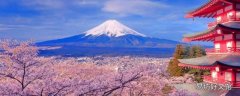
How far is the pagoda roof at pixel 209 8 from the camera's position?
Result: 15673 millimetres

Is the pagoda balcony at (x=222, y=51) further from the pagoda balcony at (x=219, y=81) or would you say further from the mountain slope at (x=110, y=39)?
the mountain slope at (x=110, y=39)

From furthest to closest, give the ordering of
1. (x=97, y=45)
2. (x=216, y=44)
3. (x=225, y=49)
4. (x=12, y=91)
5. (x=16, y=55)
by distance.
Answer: (x=97, y=45), (x=216, y=44), (x=225, y=49), (x=16, y=55), (x=12, y=91)

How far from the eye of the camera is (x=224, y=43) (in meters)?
16.0

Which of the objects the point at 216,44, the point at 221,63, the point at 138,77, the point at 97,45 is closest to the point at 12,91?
the point at 138,77

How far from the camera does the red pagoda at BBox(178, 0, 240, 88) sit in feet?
47.7

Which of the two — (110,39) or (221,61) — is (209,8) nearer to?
(221,61)

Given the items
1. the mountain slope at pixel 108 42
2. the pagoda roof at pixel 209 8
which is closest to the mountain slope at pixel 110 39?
the mountain slope at pixel 108 42

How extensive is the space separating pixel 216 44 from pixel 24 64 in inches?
464

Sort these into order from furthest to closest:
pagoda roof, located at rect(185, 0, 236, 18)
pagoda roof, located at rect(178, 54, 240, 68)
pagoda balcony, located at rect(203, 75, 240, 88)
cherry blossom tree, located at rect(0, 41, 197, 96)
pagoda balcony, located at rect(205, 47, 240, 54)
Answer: pagoda roof, located at rect(185, 0, 236, 18) < pagoda balcony, located at rect(205, 47, 240, 54) < pagoda balcony, located at rect(203, 75, 240, 88) < pagoda roof, located at rect(178, 54, 240, 68) < cherry blossom tree, located at rect(0, 41, 197, 96)

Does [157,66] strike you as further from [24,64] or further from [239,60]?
[239,60]

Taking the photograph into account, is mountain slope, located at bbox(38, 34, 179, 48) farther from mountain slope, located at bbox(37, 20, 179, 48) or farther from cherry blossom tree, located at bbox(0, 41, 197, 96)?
cherry blossom tree, located at bbox(0, 41, 197, 96)

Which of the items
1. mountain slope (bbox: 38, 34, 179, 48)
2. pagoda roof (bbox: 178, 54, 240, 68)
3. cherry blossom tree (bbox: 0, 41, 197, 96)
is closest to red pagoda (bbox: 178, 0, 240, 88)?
pagoda roof (bbox: 178, 54, 240, 68)

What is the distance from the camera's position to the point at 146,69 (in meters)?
8.27

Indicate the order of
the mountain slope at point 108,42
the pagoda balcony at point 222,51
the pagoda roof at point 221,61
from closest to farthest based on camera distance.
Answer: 1. the pagoda roof at point 221,61
2. the pagoda balcony at point 222,51
3. the mountain slope at point 108,42
